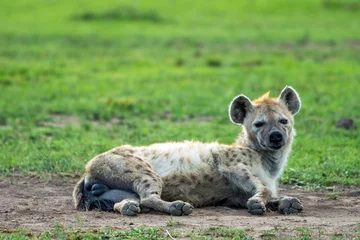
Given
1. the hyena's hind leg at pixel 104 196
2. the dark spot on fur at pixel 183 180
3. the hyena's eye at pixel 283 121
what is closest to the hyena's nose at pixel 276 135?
the hyena's eye at pixel 283 121

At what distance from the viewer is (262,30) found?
1764cm

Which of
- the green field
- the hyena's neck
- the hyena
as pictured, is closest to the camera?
the hyena

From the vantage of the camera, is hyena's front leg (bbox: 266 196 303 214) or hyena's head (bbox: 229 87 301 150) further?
hyena's head (bbox: 229 87 301 150)

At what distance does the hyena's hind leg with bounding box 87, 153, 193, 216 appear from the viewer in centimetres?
505

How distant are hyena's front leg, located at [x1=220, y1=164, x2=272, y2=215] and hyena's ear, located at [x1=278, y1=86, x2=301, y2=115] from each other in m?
0.75

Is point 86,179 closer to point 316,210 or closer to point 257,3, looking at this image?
point 316,210

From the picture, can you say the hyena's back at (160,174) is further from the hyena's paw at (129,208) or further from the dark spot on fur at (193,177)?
the hyena's paw at (129,208)

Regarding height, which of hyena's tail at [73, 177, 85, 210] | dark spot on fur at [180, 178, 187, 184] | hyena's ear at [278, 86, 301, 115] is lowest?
hyena's tail at [73, 177, 85, 210]

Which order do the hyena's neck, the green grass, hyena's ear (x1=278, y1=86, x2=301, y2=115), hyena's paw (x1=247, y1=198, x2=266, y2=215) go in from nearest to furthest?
hyena's paw (x1=247, y1=198, x2=266, y2=215)
the hyena's neck
hyena's ear (x1=278, y1=86, x2=301, y2=115)
the green grass

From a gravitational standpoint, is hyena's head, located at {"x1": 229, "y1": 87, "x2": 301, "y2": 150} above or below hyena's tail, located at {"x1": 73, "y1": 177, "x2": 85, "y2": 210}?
above

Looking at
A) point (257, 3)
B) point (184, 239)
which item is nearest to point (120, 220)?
point (184, 239)

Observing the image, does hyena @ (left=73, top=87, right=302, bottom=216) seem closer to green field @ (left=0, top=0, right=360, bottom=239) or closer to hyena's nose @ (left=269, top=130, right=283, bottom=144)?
hyena's nose @ (left=269, top=130, right=283, bottom=144)

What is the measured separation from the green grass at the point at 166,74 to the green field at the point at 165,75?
0.02m

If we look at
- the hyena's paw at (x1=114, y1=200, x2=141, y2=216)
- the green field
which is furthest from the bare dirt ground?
the green field
